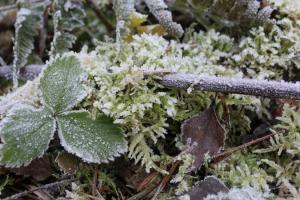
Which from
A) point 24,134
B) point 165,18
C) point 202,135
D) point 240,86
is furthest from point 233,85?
point 24,134

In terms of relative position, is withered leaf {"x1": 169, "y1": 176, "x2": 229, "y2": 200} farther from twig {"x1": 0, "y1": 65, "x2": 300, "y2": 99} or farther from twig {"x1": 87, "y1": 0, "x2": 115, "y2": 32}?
twig {"x1": 87, "y1": 0, "x2": 115, "y2": 32}

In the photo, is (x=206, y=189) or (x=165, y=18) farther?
(x=165, y=18)

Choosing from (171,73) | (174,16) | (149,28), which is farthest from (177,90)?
(174,16)

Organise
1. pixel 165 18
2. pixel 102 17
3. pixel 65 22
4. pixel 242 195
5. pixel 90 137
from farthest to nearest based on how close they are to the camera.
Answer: pixel 102 17, pixel 65 22, pixel 165 18, pixel 90 137, pixel 242 195

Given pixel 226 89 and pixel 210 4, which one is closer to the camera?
pixel 226 89

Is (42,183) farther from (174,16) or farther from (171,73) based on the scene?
(174,16)

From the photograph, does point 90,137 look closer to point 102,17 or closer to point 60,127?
point 60,127

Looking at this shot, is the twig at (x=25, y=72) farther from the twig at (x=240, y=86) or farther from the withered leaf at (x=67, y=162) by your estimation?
the twig at (x=240, y=86)
